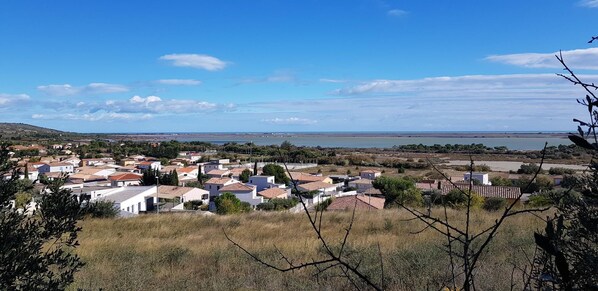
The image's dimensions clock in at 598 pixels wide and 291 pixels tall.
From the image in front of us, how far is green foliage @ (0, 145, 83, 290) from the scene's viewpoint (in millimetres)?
2471

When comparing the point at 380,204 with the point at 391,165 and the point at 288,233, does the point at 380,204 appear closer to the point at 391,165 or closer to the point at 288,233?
the point at 288,233

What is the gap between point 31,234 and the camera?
8.96 ft

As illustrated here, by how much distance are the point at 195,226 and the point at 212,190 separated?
1139 inches


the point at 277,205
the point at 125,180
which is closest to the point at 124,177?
the point at 125,180

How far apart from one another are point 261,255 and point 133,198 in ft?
78.1

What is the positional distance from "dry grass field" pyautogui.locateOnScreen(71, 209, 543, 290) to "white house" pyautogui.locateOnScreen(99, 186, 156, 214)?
15990 millimetres

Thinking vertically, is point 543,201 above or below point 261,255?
above

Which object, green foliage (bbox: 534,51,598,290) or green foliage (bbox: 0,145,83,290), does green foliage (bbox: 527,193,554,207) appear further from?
green foliage (bbox: 0,145,83,290)

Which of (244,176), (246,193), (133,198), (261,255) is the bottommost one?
(244,176)

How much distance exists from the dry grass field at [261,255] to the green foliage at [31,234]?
1384 mm

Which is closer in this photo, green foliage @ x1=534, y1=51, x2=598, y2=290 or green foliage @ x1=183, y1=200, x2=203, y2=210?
green foliage @ x1=534, y1=51, x2=598, y2=290

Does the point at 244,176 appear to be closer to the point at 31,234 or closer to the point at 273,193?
the point at 273,193

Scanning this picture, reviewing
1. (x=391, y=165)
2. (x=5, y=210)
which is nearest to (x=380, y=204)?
(x=5, y=210)

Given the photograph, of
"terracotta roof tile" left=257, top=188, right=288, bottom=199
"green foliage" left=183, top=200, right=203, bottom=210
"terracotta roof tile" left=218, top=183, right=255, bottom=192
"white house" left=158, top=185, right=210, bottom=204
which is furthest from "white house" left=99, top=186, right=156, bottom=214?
"terracotta roof tile" left=257, top=188, right=288, bottom=199
